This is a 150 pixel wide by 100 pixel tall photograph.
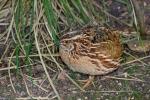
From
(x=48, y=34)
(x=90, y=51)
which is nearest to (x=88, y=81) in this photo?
(x=90, y=51)

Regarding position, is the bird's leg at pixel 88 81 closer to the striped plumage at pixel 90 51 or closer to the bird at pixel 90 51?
the bird at pixel 90 51

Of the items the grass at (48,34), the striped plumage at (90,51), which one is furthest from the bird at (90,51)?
the grass at (48,34)

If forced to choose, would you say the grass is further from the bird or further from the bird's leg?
the bird

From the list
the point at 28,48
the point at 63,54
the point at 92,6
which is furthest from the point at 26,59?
the point at 92,6

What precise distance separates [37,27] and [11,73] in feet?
1.58

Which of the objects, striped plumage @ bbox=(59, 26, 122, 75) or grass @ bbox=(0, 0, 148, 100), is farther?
grass @ bbox=(0, 0, 148, 100)

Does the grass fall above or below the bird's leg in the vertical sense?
above

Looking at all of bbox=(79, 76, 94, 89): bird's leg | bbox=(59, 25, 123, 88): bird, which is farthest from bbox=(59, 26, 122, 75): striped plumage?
bbox=(79, 76, 94, 89): bird's leg

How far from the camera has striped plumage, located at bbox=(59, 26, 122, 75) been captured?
13.2 feet

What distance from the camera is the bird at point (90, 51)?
4.04m

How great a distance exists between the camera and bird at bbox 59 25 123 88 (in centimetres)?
404

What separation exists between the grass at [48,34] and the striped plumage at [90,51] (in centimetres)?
20

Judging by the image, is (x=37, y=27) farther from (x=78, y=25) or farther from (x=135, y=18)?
(x=135, y=18)

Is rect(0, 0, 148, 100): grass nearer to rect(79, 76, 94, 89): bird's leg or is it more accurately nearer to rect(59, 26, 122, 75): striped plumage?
rect(79, 76, 94, 89): bird's leg
